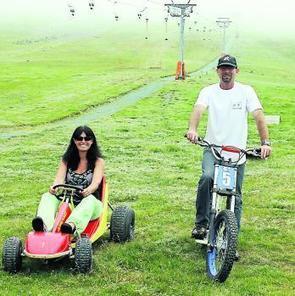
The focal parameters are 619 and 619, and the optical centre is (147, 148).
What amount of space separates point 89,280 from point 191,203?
15.6 ft

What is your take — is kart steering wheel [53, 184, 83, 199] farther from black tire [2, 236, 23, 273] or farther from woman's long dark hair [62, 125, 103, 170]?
black tire [2, 236, 23, 273]

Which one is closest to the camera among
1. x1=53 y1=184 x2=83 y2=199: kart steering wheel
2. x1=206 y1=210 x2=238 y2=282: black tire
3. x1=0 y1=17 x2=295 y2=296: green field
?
x1=206 y1=210 x2=238 y2=282: black tire

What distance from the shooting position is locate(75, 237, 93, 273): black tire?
7.70 m

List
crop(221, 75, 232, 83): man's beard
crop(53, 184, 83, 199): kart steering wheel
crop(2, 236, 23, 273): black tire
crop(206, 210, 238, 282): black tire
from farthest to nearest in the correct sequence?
crop(53, 184, 83, 199): kart steering wheel
crop(221, 75, 232, 83): man's beard
crop(2, 236, 23, 273): black tire
crop(206, 210, 238, 282): black tire

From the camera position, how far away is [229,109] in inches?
322

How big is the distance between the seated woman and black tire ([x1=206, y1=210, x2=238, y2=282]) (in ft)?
5.84

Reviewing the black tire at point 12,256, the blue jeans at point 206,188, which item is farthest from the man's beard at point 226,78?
the black tire at point 12,256

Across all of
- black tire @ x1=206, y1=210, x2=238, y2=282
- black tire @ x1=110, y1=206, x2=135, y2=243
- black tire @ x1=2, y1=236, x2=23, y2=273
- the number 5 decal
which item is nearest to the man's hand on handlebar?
the number 5 decal

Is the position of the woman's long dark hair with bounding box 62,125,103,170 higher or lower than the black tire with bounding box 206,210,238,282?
higher

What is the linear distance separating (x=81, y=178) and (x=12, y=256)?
1871 millimetres

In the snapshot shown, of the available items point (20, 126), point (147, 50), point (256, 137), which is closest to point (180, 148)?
point (256, 137)

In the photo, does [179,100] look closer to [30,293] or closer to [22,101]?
[22,101]

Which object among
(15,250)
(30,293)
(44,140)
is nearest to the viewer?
(30,293)

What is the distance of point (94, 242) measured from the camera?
917 cm
